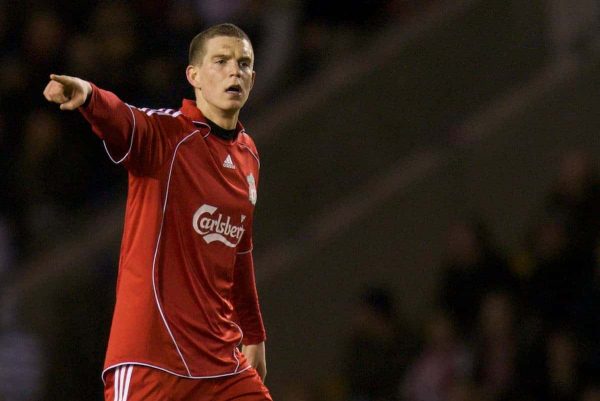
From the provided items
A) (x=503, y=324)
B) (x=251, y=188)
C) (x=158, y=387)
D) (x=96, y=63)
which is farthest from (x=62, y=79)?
(x=96, y=63)

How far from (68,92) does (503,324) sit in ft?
13.5

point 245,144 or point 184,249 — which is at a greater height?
point 245,144

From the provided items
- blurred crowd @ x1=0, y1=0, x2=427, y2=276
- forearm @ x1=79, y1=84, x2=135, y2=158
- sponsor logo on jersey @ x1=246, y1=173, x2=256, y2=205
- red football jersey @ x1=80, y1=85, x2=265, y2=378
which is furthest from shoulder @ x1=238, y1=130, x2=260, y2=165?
blurred crowd @ x1=0, y1=0, x2=427, y2=276

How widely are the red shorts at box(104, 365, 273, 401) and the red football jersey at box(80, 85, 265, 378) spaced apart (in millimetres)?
29

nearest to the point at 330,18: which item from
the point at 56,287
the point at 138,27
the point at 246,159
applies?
the point at 138,27

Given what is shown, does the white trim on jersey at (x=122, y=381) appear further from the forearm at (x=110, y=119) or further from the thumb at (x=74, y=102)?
the thumb at (x=74, y=102)

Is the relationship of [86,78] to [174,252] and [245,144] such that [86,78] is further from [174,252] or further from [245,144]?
[174,252]

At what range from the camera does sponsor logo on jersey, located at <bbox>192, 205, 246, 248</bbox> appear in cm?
491

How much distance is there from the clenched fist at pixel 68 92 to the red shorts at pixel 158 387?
97 centimetres

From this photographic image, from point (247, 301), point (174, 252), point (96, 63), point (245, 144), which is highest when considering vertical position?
point (96, 63)

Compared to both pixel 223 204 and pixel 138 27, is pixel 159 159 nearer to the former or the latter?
pixel 223 204

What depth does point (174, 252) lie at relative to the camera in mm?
4879

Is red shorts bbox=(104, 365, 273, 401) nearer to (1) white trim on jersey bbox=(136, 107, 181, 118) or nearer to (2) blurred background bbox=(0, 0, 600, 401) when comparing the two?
(1) white trim on jersey bbox=(136, 107, 181, 118)

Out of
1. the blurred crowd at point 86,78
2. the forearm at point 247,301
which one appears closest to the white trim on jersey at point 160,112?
the forearm at point 247,301
